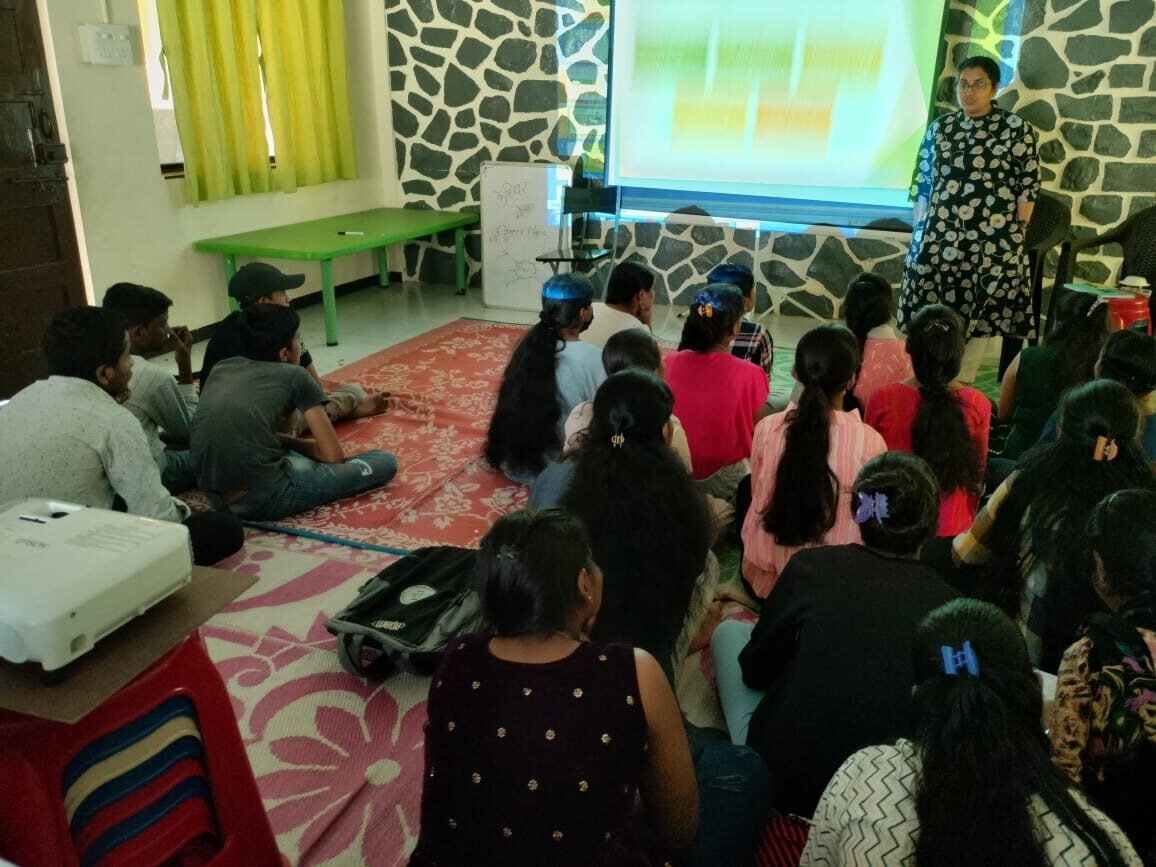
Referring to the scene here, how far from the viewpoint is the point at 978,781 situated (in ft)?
3.26

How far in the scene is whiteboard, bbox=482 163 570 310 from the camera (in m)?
5.71

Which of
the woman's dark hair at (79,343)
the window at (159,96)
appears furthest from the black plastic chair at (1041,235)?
the window at (159,96)

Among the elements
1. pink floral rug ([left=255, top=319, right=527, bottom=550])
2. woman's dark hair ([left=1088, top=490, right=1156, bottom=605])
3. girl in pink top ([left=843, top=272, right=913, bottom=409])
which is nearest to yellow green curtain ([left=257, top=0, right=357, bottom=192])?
pink floral rug ([left=255, top=319, right=527, bottom=550])

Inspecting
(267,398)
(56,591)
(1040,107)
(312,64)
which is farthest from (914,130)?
(56,591)

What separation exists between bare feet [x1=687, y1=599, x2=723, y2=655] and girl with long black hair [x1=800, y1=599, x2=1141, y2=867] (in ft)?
3.64

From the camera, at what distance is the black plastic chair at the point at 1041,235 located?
456cm

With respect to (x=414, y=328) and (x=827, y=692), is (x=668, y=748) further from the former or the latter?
(x=414, y=328)

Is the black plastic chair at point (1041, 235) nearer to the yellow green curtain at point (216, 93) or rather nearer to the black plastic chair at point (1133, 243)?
the black plastic chair at point (1133, 243)

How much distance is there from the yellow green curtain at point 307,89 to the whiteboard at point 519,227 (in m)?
1.08

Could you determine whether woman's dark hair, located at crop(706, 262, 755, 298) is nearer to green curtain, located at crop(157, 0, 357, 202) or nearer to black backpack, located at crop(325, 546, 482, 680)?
black backpack, located at crop(325, 546, 482, 680)

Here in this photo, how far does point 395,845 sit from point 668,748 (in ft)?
2.64

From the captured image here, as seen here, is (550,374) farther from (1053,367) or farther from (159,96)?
(159,96)

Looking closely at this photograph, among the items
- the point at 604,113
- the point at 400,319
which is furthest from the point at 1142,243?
the point at 400,319

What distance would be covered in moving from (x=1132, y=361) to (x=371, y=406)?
291cm
